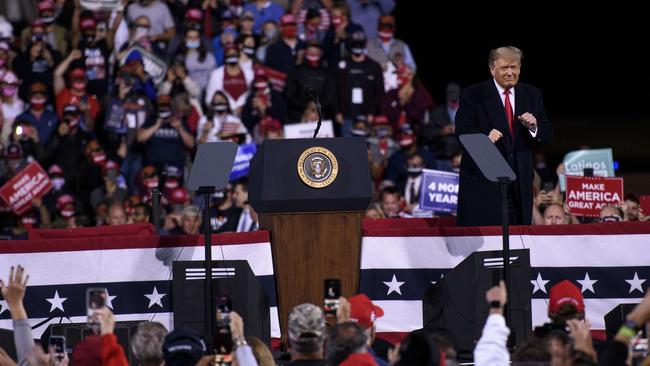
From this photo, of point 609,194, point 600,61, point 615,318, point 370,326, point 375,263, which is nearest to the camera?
point 370,326

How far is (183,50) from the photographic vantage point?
19594 millimetres

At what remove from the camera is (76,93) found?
1889 centimetres

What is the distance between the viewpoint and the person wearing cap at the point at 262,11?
67.7 feet

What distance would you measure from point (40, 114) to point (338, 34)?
4.12 meters

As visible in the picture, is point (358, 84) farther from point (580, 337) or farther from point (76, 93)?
point (580, 337)

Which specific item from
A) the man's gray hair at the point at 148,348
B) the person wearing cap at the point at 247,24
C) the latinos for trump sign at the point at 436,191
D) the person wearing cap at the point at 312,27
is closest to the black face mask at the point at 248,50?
the person wearing cap at the point at 247,24

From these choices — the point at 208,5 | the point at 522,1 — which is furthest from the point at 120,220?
the point at 522,1

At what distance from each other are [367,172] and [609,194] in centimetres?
366

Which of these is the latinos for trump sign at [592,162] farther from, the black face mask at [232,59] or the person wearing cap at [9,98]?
the person wearing cap at [9,98]

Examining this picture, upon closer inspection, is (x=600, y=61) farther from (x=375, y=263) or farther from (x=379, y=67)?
(x=375, y=263)

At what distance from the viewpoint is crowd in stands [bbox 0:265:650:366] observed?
7.31 metres

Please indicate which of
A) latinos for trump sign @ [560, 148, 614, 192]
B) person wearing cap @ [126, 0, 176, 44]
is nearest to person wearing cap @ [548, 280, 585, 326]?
latinos for trump sign @ [560, 148, 614, 192]

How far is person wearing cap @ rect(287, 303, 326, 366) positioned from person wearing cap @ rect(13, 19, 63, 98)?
471 inches

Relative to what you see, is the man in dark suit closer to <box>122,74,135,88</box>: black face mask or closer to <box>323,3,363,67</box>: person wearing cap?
<box>122,74,135,88</box>: black face mask
